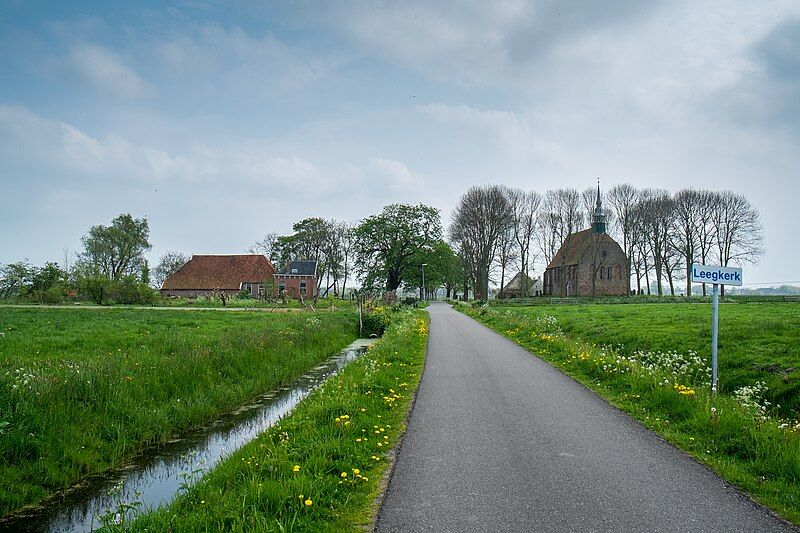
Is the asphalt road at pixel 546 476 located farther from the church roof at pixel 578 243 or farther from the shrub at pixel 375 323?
the church roof at pixel 578 243

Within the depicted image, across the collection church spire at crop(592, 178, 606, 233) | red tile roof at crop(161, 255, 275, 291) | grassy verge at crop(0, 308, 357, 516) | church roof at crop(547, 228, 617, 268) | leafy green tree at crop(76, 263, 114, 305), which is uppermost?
church spire at crop(592, 178, 606, 233)

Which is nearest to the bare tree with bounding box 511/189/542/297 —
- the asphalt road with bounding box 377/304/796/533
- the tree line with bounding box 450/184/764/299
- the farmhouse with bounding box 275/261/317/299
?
the tree line with bounding box 450/184/764/299

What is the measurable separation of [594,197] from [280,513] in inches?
2430

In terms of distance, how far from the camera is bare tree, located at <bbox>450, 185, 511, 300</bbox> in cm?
5756

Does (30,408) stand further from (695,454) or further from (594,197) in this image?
(594,197)

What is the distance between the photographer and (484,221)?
57844 mm

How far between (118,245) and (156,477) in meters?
67.7

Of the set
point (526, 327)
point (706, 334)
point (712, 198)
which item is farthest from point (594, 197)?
point (706, 334)

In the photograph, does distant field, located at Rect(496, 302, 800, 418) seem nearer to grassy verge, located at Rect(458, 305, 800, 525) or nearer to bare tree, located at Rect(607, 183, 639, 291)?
grassy verge, located at Rect(458, 305, 800, 525)


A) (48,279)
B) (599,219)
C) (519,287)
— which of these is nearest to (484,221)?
(599,219)

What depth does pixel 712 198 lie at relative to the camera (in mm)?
56375

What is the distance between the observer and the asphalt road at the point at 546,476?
437 centimetres

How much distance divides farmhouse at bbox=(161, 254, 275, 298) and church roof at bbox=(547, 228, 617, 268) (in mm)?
38423

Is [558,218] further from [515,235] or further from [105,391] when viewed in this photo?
[105,391]
